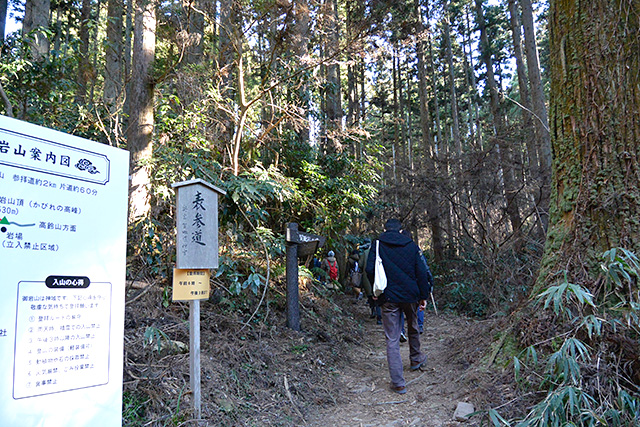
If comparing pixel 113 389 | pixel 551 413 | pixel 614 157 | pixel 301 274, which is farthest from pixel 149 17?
pixel 551 413

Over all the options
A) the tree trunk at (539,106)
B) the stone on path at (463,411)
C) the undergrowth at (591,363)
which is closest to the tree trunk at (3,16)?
the stone on path at (463,411)

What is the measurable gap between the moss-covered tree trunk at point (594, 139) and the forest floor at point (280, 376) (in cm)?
139

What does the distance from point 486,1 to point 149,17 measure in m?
17.9

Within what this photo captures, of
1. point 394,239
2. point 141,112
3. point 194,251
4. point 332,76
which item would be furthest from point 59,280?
point 332,76

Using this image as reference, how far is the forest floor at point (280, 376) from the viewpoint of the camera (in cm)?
358

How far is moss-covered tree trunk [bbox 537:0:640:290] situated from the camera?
12.2 feet

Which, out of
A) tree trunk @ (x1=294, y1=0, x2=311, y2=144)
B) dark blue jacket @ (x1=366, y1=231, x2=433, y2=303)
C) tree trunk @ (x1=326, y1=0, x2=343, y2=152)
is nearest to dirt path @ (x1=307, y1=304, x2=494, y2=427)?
dark blue jacket @ (x1=366, y1=231, x2=433, y2=303)

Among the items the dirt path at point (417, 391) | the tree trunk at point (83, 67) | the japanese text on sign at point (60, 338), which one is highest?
the tree trunk at point (83, 67)

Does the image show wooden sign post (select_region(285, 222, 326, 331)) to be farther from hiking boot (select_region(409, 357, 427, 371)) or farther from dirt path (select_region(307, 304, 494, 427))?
hiking boot (select_region(409, 357, 427, 371))

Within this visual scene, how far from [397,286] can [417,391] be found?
4.00 feet

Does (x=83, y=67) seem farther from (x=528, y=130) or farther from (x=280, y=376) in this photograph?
(x=528, y=130)

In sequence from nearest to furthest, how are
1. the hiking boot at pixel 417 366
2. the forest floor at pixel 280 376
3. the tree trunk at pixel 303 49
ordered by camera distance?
the forest floor at pixel 280 376 < the hiking boot at pixel 417 366 < the tree trunk at pixel 303 49

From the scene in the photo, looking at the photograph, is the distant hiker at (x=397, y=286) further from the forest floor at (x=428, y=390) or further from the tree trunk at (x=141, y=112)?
the tree trunk at (x=141, y=112)

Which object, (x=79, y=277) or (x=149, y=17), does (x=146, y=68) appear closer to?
(x=149, y=17)
